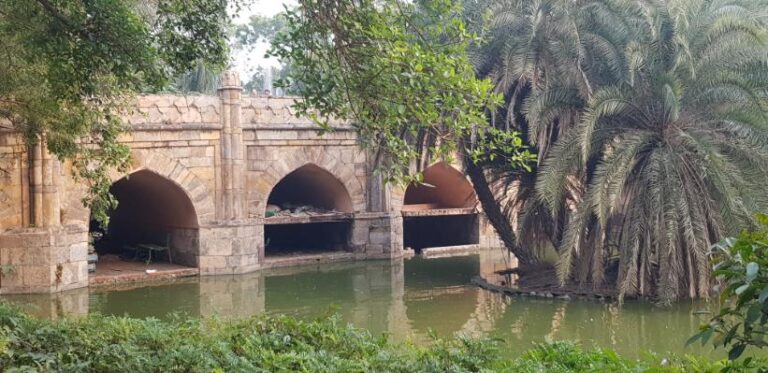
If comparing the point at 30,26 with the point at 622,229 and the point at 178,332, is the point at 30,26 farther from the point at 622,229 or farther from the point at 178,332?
the point at 622,229

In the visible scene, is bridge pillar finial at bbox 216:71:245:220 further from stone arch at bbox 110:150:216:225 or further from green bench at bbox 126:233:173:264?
green bench at bbox 126:233:173:264

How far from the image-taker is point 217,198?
16.5 m

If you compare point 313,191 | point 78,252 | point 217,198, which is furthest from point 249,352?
point 313,191

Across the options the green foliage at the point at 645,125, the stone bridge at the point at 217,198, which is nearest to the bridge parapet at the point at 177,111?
the stone bridge at the point at 217,198

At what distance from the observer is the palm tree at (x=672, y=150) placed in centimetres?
1109

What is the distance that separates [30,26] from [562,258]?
760 centimetres

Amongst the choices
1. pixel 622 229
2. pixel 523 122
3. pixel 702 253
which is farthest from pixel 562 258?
pixel 523 122

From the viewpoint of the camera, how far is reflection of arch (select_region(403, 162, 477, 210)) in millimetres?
20891

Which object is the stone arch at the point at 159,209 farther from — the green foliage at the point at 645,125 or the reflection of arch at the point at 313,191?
the green foliage at the point at 645,125

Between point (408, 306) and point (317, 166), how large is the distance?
6.33 meters

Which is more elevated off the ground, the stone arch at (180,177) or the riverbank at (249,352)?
the stone arch at (180,177)

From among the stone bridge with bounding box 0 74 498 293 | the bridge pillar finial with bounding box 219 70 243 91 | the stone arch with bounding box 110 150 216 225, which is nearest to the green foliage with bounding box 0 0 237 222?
the stone bridge with bounding box 0 74 498 293

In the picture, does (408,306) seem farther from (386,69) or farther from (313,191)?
(313,191)

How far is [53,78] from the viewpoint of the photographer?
7.23 meters
